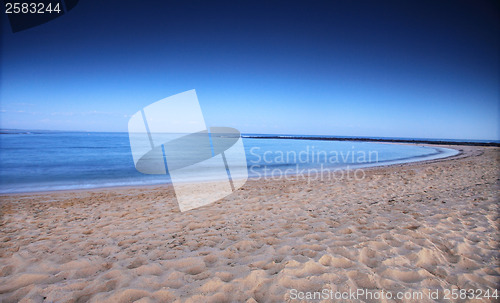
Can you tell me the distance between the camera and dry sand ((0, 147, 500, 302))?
7.68 feet

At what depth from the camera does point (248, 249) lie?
10.6 ft

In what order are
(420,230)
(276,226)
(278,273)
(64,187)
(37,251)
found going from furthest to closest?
(64,187), (276,226), (420,230), (37,251), (278,273)

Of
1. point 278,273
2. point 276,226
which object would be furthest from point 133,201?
point 278,273

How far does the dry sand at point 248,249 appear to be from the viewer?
234 centimetres

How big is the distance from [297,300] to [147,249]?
2.34 meters

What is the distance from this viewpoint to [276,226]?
4.14 metres

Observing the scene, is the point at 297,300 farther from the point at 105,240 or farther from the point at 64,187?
the point at 64,187

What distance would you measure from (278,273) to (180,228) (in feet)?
7.78

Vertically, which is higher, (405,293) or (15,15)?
(15,15)

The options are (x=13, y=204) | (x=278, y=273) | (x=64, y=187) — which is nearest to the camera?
(x=278, y=273)

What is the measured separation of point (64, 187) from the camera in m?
9.14

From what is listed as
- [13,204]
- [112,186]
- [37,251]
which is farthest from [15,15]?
[112,186]

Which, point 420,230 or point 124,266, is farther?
point 420,230

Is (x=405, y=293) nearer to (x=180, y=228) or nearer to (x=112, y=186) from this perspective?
(x=180, y=228)
